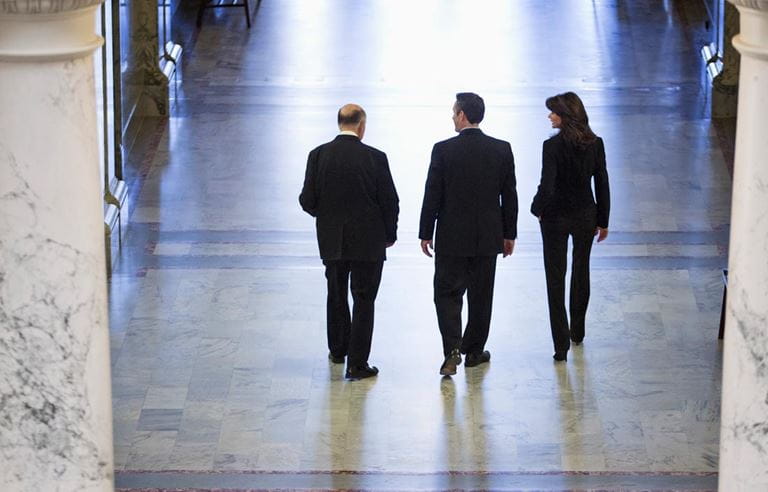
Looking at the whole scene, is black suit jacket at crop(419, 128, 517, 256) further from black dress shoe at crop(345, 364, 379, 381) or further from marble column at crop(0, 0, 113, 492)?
marble column at crop(0, 0, 113, 492)

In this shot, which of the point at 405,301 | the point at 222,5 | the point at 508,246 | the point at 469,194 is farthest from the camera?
the point at 222,5

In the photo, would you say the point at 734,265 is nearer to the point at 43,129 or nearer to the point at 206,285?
the point at 43,129

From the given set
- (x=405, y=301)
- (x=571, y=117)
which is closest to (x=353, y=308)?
(x=405, y=301)

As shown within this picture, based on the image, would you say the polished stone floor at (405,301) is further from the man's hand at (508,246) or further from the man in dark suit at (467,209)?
the man's hand at (508,246)

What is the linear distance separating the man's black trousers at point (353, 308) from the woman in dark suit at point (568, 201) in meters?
0.93

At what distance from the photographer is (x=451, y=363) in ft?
26.3

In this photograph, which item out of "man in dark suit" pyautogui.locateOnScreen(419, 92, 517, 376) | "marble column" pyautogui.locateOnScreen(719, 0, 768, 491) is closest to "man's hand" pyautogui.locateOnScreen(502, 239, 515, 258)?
"man in dark suit" pyautogui.locateOnScreen(419, 92, 517, 376)

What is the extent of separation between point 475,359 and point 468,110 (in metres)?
1.36

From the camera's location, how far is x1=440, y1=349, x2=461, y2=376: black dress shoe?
8.03m

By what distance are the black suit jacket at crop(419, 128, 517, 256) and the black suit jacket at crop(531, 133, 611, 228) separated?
0.21 meters

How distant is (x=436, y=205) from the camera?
774cm

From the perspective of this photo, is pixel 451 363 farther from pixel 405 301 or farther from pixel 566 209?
pixel 405 301

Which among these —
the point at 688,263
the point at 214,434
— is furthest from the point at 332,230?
the point at 688,263

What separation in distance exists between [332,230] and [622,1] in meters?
10.0
